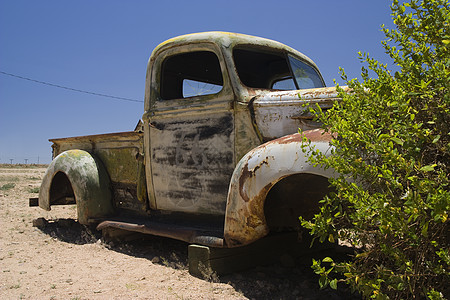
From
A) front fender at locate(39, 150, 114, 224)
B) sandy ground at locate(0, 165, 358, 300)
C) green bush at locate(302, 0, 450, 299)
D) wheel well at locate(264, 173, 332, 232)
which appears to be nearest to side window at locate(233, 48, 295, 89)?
wheel well at locate(264, 173, 332, 232)

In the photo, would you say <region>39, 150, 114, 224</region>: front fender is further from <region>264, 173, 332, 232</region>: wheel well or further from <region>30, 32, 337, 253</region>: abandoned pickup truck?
<region>264, 173, 332, 232</region>: wheel well

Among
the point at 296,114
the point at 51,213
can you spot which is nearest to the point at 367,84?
the point at 296,114

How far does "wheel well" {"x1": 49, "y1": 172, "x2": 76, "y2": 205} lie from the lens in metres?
5.01

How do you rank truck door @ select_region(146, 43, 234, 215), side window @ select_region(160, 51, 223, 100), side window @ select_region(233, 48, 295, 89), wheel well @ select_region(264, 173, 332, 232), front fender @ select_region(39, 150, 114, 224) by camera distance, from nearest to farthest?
wheel well @ select_region(264, 173, 332, 232) → truck door @ select_region(146, 43, 234, 215) → side window @ select_region(233, 48, 295, 89) → side window @ select_region(160, 51, 223, 100) → front fender @ select_region(39, 150, 114, 224)

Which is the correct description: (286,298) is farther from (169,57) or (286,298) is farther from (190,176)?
(169,57)

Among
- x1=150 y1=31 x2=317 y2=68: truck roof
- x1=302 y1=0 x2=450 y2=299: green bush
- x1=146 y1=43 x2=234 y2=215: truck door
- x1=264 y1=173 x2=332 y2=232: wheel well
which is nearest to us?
x1=302 y1=0 x2=450 y2=299: green bush

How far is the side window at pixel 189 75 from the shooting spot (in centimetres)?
378

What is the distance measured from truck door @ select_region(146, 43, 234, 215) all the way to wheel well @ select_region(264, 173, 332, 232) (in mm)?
413

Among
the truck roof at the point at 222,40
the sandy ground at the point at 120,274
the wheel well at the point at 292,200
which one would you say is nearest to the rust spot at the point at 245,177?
the wheel well at the point at 292,200

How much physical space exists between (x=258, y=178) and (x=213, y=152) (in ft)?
2.69

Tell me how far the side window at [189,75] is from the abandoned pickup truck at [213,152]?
0.01m

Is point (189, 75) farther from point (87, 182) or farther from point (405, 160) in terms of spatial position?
point (405, 160)

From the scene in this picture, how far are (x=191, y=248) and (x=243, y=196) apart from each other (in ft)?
2.44

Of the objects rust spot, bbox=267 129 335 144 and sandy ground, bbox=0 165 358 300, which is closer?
rust spot, bbox=267 129 335 144
